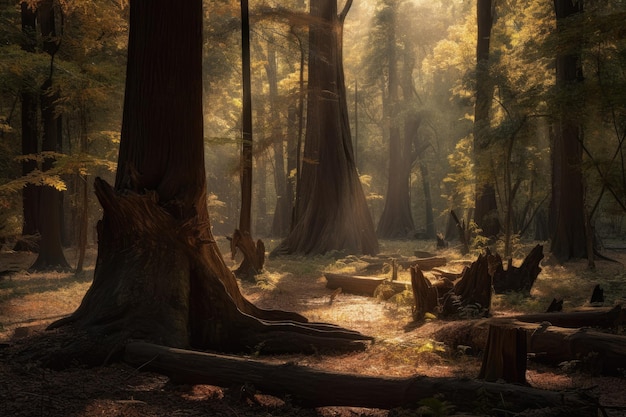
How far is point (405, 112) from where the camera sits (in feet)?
142

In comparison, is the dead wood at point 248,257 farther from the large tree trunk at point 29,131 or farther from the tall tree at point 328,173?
the tall tree at point 328,173

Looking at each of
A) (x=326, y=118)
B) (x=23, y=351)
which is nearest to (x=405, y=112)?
(x=326, y=118)

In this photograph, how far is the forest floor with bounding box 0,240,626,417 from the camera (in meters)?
4.69

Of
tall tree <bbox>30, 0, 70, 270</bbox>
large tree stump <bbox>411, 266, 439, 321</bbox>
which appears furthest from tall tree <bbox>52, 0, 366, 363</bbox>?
tall tree <bbox>30, 0, 70, 270</bbox>

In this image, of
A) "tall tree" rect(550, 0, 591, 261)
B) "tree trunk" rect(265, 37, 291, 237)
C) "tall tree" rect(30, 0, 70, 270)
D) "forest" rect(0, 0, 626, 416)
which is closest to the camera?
"forest" rect(0, 0, 626, 416)

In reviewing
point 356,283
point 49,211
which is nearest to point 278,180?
point 49,211

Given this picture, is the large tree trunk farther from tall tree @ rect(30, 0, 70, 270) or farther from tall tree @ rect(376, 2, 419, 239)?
tall tree @ rect(376, 2, 419, 239)

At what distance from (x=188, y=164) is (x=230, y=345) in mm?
2432

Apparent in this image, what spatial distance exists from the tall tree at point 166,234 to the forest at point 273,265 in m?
0.03

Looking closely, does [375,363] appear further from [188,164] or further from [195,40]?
[195,40]

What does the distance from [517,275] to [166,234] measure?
8584mm

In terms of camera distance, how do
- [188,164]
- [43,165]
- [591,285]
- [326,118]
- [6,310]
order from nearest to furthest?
[188,164]
[6,310]
[591,285]
[43,165]
[326,118]

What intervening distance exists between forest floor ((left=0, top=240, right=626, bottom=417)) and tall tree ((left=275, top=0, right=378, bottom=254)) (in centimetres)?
936

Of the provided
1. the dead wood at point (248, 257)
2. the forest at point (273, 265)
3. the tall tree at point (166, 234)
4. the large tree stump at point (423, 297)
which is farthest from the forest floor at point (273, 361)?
the dead wood at point (248, 257)
